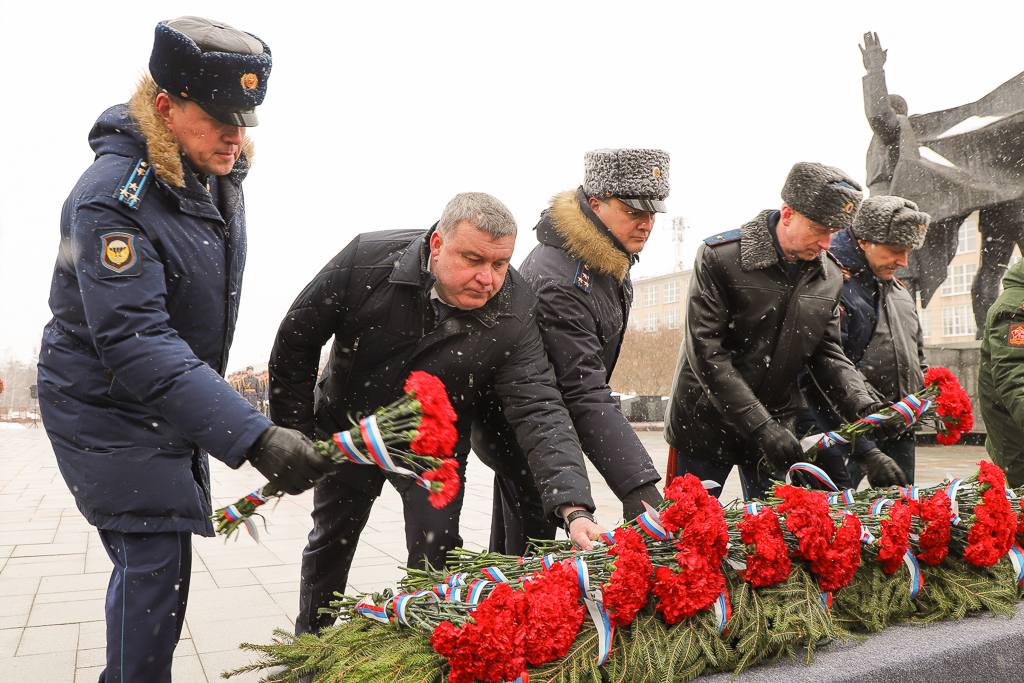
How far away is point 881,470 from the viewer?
3.09 metres

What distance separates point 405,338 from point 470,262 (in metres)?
0.40

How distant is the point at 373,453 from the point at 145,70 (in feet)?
3.84

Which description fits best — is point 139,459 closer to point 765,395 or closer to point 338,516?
point 338,516

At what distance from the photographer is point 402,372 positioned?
2.65 m

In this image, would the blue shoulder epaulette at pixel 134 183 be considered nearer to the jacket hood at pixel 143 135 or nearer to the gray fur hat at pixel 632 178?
the jacket hood at pixel 143 135

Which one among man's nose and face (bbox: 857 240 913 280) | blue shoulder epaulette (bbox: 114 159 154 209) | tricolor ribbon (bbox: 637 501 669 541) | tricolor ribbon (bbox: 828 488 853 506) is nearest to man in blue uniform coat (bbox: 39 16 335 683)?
blue shoulder epaulette (bbox: 114 159 154 209)

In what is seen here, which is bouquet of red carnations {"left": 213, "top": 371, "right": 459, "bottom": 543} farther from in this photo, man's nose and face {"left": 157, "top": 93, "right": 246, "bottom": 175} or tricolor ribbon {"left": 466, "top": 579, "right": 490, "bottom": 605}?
man's nose and face {"left": 157, "top": 93, "right": 246, "bottom": 175}

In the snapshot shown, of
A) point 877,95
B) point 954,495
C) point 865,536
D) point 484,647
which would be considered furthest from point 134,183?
point 877,95

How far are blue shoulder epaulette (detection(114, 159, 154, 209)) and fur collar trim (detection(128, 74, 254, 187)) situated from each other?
0.08 ft

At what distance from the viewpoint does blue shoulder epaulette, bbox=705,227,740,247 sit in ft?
11.1

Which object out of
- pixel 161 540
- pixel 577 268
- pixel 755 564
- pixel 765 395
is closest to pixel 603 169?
pixel 577 268

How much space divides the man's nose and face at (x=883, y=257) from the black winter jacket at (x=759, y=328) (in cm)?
49

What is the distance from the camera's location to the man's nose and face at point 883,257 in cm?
382

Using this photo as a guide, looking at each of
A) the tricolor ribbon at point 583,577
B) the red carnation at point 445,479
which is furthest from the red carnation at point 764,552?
the red carnation at point 445,479
